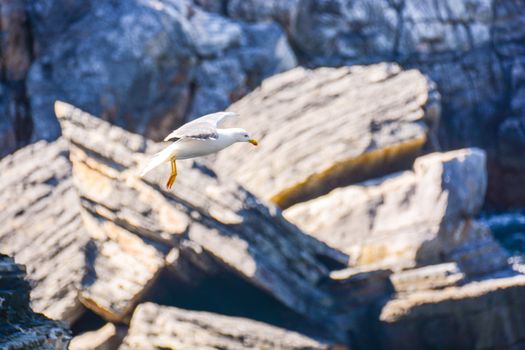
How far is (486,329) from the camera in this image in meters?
12.8

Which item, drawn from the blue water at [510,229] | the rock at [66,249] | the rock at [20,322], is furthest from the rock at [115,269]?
the blue water at [510,229]

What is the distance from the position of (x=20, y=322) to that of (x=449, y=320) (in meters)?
6.41

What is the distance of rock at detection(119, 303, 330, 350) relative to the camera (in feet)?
38.9

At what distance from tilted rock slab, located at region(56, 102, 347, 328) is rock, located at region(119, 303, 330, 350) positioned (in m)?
0.60

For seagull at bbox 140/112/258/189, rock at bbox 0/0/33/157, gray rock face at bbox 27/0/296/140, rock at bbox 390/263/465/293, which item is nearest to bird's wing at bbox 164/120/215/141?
seagull at bbox 140/112/258/189

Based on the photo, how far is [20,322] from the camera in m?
8.77

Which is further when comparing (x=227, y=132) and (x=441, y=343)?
(x=441, y=343)

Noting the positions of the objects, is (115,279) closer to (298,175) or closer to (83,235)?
(83,235)

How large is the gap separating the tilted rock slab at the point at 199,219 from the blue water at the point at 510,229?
25.6 ft

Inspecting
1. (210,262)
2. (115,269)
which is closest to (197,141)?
(210,262)

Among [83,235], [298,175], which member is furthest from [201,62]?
[83,235]

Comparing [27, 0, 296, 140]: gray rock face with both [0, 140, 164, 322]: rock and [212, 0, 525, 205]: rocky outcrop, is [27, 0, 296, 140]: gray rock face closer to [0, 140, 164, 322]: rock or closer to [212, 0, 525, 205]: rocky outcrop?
[212, 0, 525, 205]: rocky outcrop

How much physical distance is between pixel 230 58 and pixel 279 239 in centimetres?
1147

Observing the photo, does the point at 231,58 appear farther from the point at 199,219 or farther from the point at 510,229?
the point at 199,219
